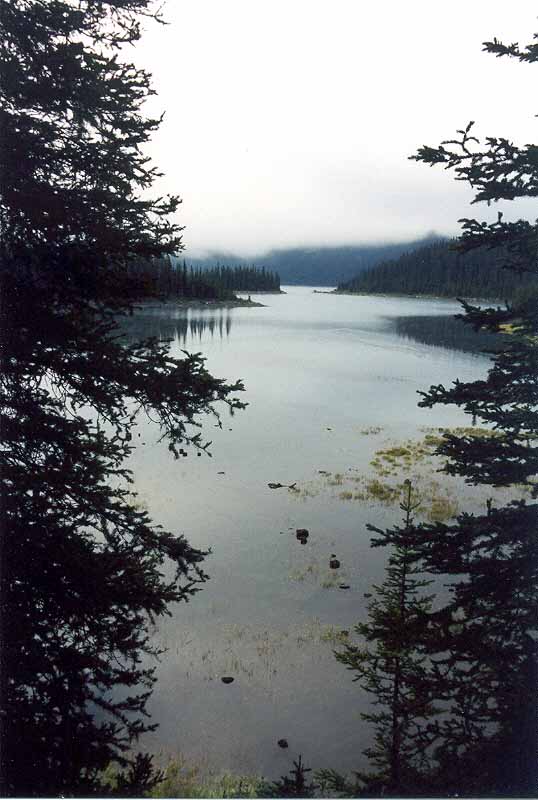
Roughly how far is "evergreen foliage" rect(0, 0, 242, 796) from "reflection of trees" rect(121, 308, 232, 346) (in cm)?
5448

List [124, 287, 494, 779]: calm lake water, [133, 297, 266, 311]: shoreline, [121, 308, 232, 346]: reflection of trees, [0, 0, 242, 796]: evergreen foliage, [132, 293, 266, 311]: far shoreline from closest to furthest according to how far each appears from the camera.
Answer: [0, 0, 242, 796]: evergreen foliage, [124, 287, 494, 779]: calm lake water, [121, 308, 232, 346]: reflection of trees, [132, 293, 266, 311]: far shoreline, [133, 297, 266, 311]: shoreline

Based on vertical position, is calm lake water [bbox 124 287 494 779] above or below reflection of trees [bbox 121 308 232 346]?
below

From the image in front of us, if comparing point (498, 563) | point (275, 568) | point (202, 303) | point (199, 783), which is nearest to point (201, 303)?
point (202, 303)

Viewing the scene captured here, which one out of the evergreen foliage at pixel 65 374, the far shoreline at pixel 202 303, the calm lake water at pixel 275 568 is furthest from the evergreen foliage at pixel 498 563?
the far shoreline at pixel 202 303

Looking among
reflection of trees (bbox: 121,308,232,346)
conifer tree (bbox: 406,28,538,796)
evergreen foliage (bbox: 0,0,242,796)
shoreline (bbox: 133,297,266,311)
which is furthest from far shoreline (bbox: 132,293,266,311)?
conifer tree (bbox: 406,28,538,796)

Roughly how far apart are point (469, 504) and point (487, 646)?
A: 687 inches

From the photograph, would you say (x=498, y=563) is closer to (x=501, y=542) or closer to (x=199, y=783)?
(x=501, y=542)

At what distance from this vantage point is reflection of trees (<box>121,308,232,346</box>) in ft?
260

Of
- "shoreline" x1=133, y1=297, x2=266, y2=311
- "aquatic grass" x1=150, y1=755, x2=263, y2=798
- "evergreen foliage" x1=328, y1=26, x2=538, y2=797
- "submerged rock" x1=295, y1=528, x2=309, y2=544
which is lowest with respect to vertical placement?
"aquatic grass" x1=150, y1=755, x2=263, y2=798

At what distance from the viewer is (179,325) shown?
100 m

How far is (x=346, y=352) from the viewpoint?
251 ft

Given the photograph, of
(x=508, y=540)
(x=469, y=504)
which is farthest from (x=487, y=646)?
(x=469, y=504)

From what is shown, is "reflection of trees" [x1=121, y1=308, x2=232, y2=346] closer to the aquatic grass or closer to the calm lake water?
the calm lake water

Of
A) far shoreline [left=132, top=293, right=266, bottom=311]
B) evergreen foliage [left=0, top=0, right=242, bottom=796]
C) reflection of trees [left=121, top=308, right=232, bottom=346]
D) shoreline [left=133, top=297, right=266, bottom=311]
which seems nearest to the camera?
evergreen foliage [left=0, top=0, right=242, bottom=796]
